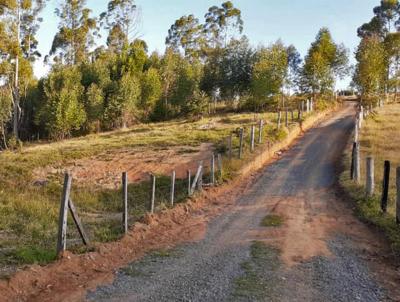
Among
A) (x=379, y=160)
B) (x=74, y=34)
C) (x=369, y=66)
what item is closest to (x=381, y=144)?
(x=379, y=160)

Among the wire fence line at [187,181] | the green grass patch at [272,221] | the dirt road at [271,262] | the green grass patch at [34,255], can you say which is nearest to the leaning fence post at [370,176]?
the dirt road at [271,262]

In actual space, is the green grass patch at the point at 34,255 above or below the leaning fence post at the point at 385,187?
below

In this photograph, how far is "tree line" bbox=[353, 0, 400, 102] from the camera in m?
43.3

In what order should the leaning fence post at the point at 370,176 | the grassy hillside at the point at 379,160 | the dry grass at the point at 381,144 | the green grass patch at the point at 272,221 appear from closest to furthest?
the grassy hillside at the point at 379,160, the green grass patch at the point at 272,221, the leaning fence post at the point at 370,176, the dry grass at the point at 381,144

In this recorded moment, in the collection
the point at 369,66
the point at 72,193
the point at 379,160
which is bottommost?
the point at 72,193

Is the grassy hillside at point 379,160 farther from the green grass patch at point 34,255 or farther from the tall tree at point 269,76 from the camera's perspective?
the tall tree at point 269,76

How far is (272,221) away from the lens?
1252 centimetres

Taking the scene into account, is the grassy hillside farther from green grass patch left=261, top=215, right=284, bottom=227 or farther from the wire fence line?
the wire fence line

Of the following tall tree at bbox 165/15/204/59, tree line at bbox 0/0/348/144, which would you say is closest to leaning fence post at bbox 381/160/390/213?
tree line at bbox 0/0/348/144

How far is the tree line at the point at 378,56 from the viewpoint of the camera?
142ft

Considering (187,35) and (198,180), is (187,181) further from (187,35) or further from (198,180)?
(187,35)

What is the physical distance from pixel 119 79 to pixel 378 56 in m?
26.5

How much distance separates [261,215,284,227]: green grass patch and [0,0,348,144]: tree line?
3036 cm

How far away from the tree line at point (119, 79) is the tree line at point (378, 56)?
395cm
